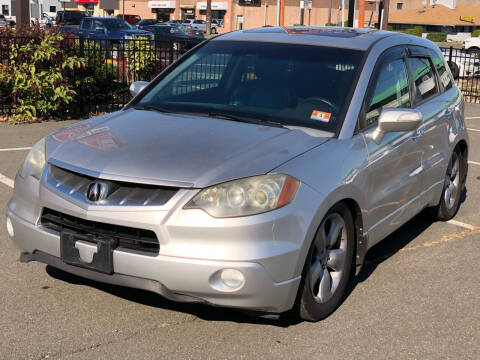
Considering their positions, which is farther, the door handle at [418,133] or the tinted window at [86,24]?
the tinted window at [86,24]

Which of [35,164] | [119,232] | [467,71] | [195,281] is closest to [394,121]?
[195,281]

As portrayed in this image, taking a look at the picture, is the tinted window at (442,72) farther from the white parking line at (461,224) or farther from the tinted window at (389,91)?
the white parking line at (461,224)

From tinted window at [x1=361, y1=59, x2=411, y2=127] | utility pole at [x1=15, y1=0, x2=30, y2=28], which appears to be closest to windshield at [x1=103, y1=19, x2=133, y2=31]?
utility pole at [x1=15, y1=0, x2=30, y2=28]

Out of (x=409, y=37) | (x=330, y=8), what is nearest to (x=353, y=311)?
(x=409, y=37)

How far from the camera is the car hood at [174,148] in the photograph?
372 centimetres

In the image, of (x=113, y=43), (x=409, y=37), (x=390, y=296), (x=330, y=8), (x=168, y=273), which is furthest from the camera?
(x=330, y=8)

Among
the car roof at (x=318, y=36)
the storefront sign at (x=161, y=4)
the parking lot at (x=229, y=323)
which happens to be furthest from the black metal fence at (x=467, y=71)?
the storefront sign at (x=161, y=4)

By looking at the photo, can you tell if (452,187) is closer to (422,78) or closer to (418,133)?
(422,78)

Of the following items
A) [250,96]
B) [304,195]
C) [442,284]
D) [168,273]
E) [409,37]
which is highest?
[409,37]

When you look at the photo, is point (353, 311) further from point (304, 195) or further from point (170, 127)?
point (170, 127)

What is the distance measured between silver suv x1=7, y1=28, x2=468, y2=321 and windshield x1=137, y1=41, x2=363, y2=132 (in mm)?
11

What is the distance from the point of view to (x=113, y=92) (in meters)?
13.6

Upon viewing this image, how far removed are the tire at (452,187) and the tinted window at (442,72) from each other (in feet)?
1.98

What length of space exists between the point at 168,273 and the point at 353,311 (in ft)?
4.47
